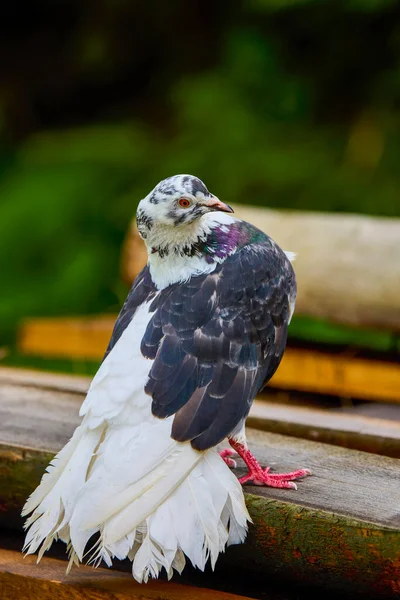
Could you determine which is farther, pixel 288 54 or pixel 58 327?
pixel 288 54

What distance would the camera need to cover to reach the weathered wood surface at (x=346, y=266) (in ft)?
13.5

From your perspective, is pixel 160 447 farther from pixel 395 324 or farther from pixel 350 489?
pixel 395 324

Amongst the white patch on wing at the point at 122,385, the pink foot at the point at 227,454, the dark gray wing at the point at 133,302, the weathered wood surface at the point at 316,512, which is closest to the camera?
the weathered wood surface at the point at 316,512

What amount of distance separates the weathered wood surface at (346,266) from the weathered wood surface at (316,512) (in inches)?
63.8

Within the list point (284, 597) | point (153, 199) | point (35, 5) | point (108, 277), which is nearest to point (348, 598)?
point (284, 597)

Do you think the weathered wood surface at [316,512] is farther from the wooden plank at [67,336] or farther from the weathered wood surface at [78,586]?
the wooden plank at [67,336]

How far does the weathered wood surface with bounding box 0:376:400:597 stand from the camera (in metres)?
1.97

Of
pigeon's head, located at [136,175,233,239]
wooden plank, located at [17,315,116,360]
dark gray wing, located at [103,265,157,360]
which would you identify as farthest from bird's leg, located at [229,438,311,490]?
wooden plank, located at [17,315,116,360]

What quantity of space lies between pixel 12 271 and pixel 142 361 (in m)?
4.69

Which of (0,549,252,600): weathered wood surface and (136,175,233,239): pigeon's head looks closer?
(0,549,252,600): weathered wood surface

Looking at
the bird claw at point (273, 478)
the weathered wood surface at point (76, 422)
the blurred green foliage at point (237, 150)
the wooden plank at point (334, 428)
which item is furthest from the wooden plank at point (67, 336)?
the bird claw at point (273, 478)

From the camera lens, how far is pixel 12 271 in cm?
678

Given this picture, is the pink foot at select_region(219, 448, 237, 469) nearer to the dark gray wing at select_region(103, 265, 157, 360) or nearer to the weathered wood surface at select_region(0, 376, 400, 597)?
the weathered wood surface at select_region(0, 376, 400, 597)

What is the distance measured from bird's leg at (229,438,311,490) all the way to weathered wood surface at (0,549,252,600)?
0.29 metres
